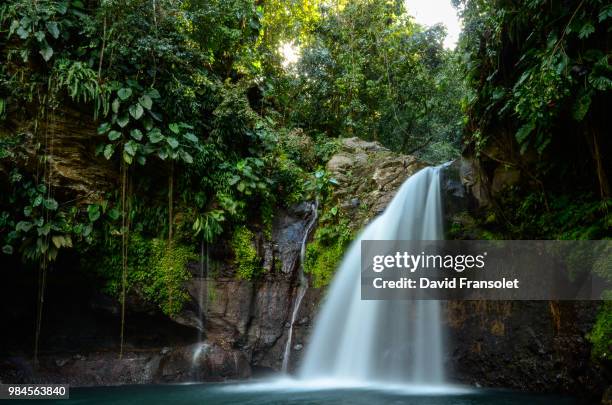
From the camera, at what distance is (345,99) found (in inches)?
542

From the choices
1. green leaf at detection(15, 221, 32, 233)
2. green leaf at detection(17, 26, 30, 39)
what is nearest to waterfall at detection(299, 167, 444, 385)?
green leaf at detection(15, 221, 32, 233)

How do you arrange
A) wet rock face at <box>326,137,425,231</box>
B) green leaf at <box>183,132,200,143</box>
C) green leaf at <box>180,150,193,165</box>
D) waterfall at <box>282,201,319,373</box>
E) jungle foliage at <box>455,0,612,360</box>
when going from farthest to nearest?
wet rock face at <box>326,137,425,231</box>
green leaf at <box>183,132,200,143</box>
waterfall at <box>282,201,319,373</box>
green leaf at <box>180,150,193,165</box>
jungle foliage at <box>455,0,612,360</box>

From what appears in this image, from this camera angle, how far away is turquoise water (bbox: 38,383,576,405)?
5.41m

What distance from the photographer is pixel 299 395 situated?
594 cm

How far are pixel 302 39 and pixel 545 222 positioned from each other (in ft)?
34.5

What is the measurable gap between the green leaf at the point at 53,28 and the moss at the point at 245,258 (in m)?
4.31

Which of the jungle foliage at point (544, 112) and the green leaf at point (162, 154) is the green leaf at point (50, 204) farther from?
the jungle foliage at point (544, 112)

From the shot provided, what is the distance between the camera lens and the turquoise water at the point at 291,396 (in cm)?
541

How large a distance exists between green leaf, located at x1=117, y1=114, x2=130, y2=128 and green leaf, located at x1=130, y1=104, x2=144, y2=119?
0.33 ft

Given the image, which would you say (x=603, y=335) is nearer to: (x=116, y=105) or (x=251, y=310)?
(x=251, y=310)

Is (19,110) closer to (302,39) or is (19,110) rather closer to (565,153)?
(565,153)

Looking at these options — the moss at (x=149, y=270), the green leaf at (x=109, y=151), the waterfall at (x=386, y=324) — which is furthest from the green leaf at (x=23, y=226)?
the waterfall at (x=386, y=324)

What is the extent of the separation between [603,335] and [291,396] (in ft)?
12.3

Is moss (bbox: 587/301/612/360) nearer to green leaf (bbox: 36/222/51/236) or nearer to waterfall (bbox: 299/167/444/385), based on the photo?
waterfall (bbox: 299/167/444/385)
